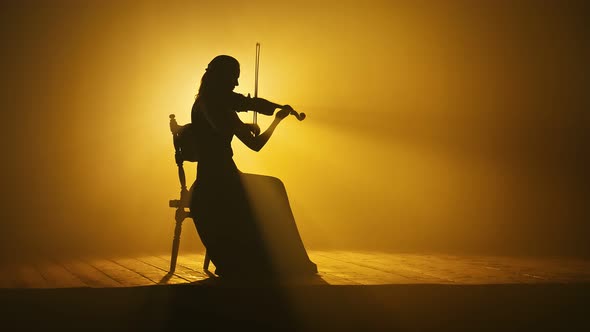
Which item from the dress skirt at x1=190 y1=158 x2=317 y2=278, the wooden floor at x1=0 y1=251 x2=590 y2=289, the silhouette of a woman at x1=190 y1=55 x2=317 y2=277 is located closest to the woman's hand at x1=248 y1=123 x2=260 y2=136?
the silhouette of a woman at x1=190 y1=55 x2=317 y2=277

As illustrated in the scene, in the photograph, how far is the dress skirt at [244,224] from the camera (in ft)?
8.02

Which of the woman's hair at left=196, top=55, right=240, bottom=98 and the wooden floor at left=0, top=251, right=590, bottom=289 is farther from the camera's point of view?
the woman's hair at left=196, top=55, right=240, bottom=98

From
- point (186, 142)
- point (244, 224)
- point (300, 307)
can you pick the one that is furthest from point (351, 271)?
point (186, 142)

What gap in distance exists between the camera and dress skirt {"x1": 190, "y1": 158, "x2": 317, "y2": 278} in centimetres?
245

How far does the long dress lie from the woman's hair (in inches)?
2.1

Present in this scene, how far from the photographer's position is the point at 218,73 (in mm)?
2568

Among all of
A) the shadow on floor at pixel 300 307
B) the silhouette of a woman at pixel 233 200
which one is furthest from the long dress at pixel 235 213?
the shadow on floor at pixel 300 307

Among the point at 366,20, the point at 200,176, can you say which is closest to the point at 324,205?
the point at 366,20

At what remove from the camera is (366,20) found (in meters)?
5.14

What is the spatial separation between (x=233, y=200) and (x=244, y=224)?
0.36 feet

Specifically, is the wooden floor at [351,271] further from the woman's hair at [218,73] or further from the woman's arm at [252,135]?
the woman's hair at [218,73]

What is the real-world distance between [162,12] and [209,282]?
10.1ft

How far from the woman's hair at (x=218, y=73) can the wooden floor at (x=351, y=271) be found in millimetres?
781

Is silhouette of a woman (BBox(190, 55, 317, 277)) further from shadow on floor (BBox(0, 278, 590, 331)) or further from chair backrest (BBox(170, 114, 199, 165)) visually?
shadow on floor (BBox(0, 278, 590, 331))
